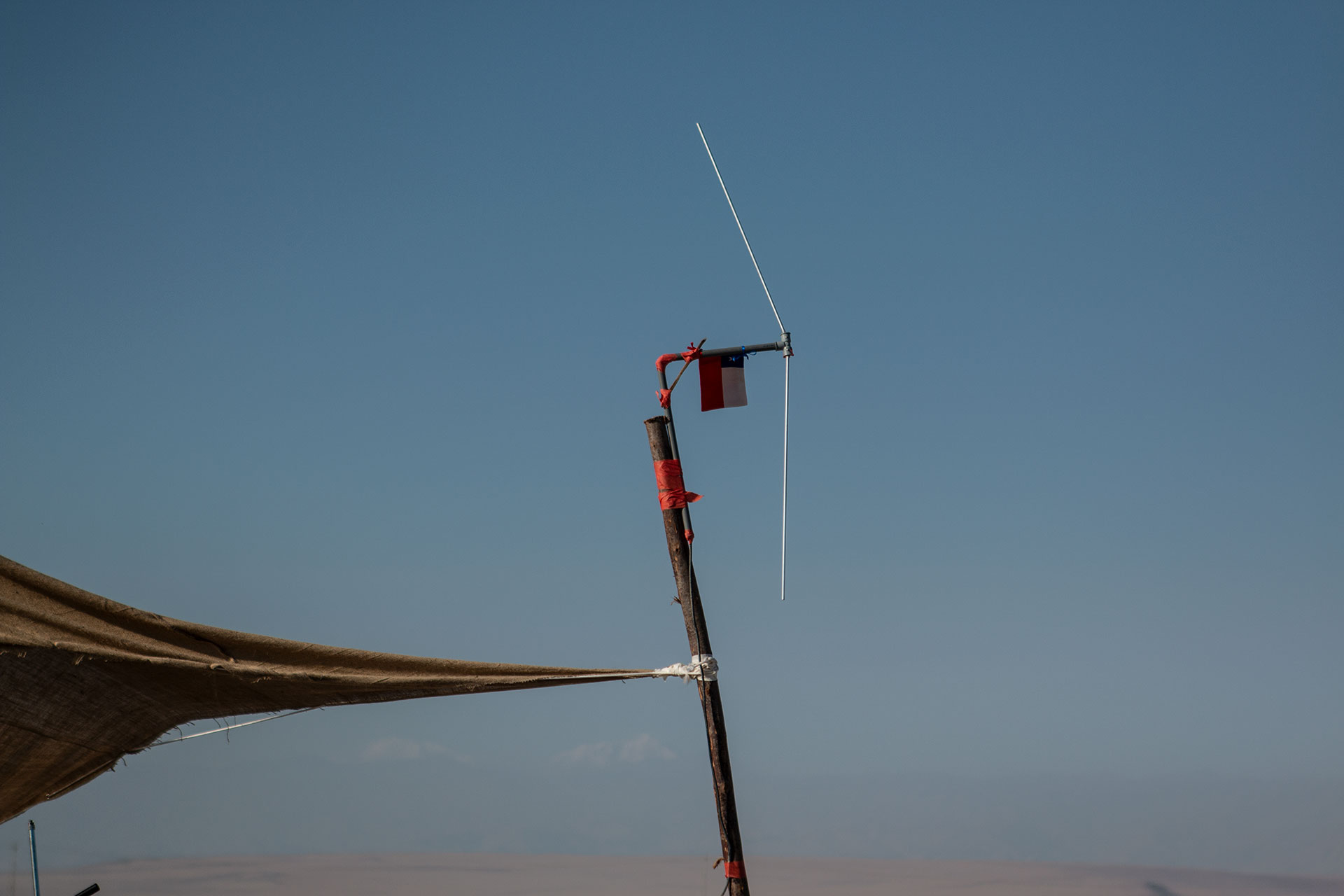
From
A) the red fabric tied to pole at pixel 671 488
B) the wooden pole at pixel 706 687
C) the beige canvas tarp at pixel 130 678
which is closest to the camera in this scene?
the beige canvas tarp at pixel 130 678

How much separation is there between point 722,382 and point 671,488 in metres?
0.93

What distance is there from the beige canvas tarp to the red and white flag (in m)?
2.15

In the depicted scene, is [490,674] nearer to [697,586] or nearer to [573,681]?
[573,681]

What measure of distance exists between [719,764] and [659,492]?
72.2 inches

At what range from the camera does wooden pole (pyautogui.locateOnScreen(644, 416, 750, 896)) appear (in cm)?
676

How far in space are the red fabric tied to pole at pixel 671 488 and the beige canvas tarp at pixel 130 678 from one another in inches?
50.4

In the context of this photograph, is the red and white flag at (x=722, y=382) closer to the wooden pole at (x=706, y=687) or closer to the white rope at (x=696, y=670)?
the wooden pole at (x=706, y=687)

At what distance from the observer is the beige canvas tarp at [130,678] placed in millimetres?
5363

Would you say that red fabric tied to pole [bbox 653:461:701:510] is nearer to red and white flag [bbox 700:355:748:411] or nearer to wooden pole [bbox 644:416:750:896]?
wooden pole [bbox 644:416:750:896]

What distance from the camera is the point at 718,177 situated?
7953mm

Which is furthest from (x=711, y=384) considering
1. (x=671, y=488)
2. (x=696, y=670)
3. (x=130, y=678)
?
(x=130, y=678)

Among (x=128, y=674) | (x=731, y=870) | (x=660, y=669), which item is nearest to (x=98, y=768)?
(x=128, y=674)

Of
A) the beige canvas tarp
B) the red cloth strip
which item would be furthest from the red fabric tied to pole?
the beige canvas tarp

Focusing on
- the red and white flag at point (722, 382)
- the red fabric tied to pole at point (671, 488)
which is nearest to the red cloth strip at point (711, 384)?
the red and white flag at point (722, 382)
